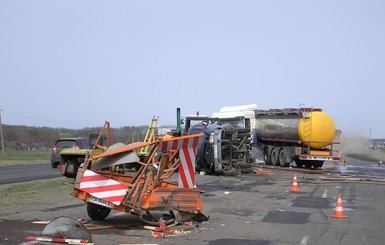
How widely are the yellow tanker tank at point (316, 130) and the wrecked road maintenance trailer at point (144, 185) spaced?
18310 mm

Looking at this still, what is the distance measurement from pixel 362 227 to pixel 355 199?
4915mm

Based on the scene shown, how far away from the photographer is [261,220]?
9906 millimetres

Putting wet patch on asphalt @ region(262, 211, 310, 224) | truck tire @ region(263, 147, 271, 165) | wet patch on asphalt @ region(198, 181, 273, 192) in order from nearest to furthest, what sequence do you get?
1. wet patch on asphalt @ region(262, 211, 310, 224)
2. wet patch on asphalt @ region(198, 181, 273, 192)
3. truck tire @ region(263, 147, 271, 165)

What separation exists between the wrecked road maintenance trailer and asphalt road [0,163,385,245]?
1.44 ft

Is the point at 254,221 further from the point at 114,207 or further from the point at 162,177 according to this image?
the point at 114,207

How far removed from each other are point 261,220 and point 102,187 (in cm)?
354

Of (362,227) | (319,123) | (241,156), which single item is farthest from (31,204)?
(319,123)

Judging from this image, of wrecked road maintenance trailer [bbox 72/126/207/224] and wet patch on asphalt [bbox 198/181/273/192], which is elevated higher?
wrecked road maintenance trailer [bbox 72/126/207/224]

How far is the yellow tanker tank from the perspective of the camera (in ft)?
87.2

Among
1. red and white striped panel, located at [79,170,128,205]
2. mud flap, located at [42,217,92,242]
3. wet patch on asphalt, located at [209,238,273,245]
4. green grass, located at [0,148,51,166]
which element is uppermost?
red and white striped panel, located at [79,170,128,205]

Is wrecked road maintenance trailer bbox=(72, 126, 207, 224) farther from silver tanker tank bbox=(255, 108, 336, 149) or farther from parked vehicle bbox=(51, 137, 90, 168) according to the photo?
silver tanker tank bbox=(255, 108, 336, 149)

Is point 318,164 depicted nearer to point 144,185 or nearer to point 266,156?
point 266,156

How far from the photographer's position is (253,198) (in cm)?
1375

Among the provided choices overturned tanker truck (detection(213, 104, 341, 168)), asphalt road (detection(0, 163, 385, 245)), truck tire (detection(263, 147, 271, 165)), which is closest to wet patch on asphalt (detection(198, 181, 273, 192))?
asphalt road (detection(0, 163, 385, 245))
